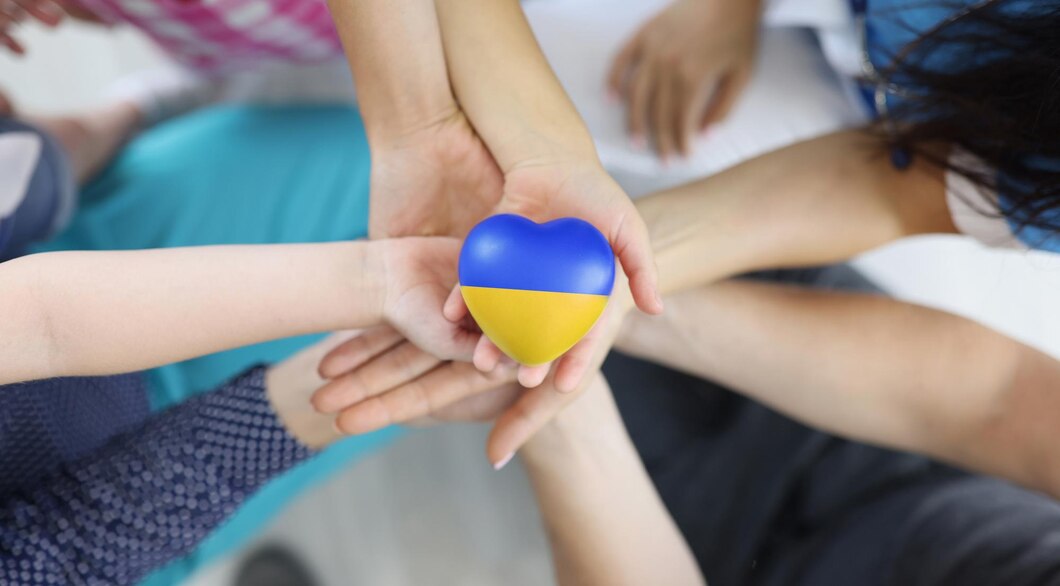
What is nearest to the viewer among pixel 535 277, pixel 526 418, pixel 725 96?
pixel 535 277

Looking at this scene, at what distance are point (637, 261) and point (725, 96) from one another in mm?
464

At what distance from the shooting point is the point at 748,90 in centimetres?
93

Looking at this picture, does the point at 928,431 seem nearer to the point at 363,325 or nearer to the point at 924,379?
the point at 924,379

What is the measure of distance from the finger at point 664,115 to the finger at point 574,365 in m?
0.43

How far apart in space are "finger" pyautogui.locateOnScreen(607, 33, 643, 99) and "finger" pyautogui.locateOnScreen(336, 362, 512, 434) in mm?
457

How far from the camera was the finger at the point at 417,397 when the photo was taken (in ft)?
1.95

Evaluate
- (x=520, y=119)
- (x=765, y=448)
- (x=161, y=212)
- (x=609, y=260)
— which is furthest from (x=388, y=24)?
(x=765, y=448)

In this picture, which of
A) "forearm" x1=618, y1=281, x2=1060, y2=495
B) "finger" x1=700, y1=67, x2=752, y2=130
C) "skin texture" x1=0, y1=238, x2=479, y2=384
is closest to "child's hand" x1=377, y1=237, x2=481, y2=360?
"skin texture" x1=0, y1=238, x2=479, y2=384

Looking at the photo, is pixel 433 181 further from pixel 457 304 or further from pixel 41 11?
pixel 41 11

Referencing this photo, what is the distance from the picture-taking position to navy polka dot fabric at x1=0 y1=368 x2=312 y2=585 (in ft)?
1.93

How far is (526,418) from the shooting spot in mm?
596

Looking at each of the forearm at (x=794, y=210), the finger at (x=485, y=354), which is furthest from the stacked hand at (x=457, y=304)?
the forearm at (x=794, y=210)

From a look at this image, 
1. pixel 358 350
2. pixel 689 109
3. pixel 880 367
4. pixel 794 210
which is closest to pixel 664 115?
pixel 689 109

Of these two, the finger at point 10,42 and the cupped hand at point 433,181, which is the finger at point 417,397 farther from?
the finger at point 10,42
